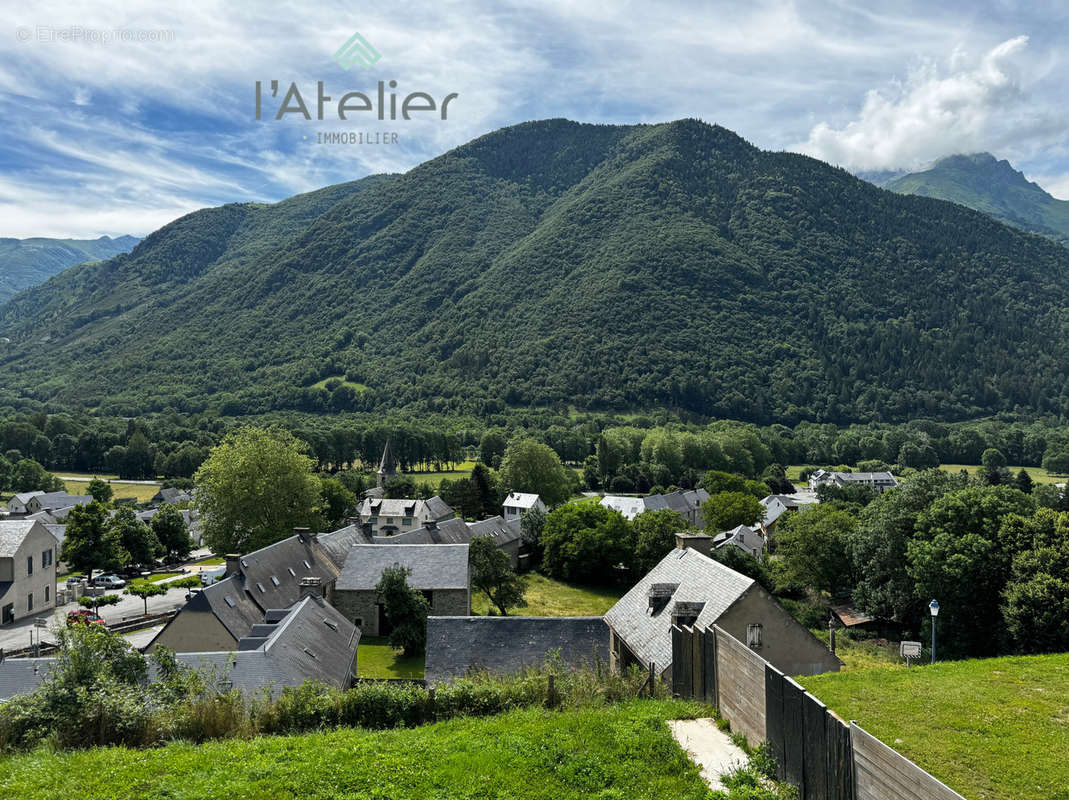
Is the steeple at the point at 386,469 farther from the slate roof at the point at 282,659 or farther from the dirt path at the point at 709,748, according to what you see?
the dirt path at the point at 709,748

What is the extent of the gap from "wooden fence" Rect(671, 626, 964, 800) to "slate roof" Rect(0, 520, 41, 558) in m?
41.8

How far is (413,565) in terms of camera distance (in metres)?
37.8

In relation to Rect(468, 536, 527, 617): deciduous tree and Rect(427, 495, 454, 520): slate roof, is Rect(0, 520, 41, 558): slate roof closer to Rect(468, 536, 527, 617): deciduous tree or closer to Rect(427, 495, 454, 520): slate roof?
Rect(468, 536, 527, 617): deciduous tree

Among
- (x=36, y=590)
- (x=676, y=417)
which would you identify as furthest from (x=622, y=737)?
(x=676, y=417)

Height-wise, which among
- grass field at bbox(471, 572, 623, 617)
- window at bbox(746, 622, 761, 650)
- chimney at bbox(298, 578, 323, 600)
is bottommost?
grass field at bbox(471, 572, 623, 617)

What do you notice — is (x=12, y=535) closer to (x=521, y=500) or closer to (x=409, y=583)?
(x=409, y=583)

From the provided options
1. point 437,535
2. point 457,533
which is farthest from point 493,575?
point 457,533

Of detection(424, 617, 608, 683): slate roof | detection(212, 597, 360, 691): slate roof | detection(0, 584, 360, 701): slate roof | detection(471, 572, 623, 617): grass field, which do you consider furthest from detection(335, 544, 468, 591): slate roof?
detection(424, 617, 608, 683): slate roof

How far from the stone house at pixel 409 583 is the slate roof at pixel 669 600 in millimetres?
13429

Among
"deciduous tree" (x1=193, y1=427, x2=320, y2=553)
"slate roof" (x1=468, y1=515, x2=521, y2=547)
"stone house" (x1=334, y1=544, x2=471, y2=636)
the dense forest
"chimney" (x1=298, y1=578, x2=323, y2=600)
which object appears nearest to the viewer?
"chimney" (x1=298, y1=578, x2=323, y2=600)

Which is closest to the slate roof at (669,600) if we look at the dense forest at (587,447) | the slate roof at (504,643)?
the slate roof at (504,643)

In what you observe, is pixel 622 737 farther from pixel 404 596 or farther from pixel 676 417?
pixel 676 417

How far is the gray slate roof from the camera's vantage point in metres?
39.4

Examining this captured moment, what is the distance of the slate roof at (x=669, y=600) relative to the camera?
20031 millimetres
